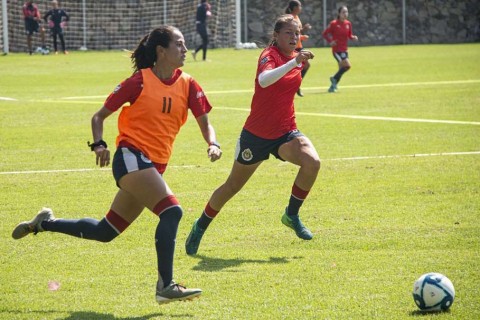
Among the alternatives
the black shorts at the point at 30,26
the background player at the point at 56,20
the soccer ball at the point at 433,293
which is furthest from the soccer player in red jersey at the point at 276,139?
the black shorts at the point at 30,26

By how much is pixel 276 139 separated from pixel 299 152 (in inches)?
11.0

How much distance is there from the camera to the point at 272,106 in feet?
32.4

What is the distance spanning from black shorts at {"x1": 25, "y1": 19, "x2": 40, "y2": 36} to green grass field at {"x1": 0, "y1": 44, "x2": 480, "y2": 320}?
2051cm

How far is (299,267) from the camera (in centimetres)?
867

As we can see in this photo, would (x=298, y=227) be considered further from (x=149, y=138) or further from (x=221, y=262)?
(x=149, y=138)

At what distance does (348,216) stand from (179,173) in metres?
3.96

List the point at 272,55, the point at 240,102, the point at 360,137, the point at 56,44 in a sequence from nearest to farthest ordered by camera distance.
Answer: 1. the point at 272,55
2. the point at 360,137
3. the point at 240,102
4. the point at 56,44

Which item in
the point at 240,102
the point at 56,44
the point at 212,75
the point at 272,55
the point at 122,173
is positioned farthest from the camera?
the point at 56,44

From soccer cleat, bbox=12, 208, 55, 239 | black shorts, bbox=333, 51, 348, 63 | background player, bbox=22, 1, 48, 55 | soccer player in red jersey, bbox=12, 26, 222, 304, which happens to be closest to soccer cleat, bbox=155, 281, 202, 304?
soccer player in red jersey, bbox=12, 26, 222, 304

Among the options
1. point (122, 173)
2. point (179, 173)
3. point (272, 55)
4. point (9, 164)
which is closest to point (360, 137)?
point (179, 173)

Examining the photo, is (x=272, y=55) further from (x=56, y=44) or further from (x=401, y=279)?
(x=56, y=44)

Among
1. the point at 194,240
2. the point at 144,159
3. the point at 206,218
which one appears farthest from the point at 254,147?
the point at 144,159

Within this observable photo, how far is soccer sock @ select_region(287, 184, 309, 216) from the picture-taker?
990 cm

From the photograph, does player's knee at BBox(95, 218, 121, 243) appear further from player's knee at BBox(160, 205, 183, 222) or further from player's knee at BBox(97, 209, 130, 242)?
player's knee at BBox(160, 205, 183, 222)
